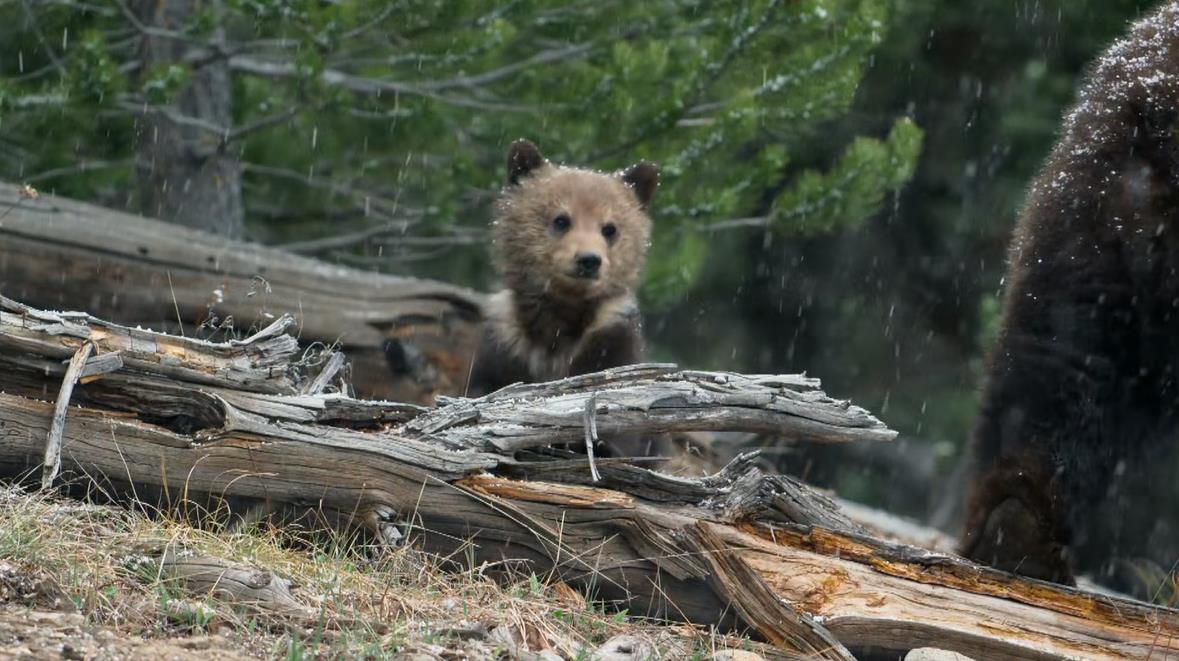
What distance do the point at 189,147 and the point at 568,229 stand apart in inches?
111

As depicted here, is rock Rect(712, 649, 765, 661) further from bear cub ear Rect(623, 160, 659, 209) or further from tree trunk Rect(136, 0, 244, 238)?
tree trunk Rect(136, 0, 244, 238)

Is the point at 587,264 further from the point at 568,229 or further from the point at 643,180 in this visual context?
the point at 643,180

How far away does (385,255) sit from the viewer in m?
9.11

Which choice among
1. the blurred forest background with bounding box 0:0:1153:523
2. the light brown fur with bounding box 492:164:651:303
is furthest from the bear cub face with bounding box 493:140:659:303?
the blurred forest background with bounding box 0:0:1153:523

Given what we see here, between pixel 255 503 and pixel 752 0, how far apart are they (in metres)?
4.49

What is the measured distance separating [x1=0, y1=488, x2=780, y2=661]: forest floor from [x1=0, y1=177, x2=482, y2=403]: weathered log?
8.66 ft

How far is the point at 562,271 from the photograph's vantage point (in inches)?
241

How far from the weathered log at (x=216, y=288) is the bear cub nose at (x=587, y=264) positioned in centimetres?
137

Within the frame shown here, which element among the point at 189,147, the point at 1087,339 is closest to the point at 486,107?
the point at 189,147

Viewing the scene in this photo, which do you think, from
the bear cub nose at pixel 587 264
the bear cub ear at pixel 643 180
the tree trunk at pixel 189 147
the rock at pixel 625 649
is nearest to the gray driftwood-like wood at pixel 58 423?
the rock at pixel 625 649

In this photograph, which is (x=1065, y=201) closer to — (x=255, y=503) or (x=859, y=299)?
(x=255, y=503)

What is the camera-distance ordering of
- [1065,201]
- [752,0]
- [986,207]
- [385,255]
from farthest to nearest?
[986,207] → [385,255] → [752,0] → [1065,201]

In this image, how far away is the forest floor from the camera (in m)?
3.16

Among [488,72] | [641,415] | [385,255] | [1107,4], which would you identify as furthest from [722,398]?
[1107,4]
